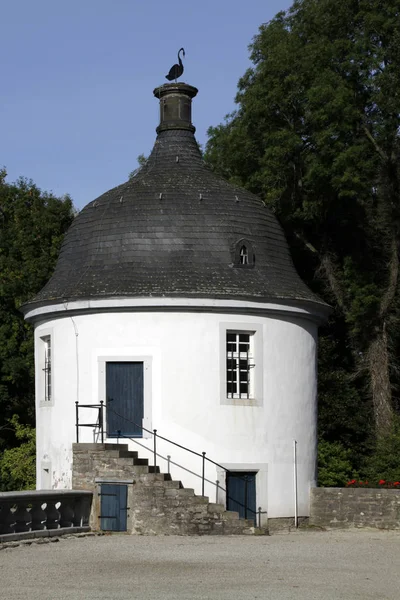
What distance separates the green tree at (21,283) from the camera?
129ft

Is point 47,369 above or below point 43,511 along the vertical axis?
above

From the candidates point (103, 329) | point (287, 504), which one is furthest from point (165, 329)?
point (287, 504)

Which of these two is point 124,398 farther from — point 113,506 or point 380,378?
point 380,378

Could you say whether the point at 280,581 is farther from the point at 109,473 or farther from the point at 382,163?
the point at 382,163

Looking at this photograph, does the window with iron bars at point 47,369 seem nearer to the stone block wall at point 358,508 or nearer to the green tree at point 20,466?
the stone block wall at point 358,508

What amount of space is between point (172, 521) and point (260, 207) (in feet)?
27.2

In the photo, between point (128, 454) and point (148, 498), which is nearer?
point (148, 498)

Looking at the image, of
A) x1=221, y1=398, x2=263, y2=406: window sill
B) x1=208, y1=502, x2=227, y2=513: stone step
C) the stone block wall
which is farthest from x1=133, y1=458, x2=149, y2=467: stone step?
the stone block wall

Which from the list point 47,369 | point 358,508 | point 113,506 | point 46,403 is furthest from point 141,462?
point 358,508

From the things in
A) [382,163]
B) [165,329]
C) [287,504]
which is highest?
[382,163]

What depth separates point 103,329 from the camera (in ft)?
84.3

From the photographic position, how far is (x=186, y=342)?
1004 inches

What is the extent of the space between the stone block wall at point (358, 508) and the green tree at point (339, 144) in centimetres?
807

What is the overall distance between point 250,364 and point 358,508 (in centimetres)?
381
